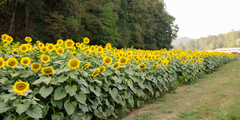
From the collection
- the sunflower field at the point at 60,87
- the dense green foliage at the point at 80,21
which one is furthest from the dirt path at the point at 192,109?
the dense green foliage at the point at 80,21

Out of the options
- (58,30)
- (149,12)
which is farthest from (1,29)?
(149,12)

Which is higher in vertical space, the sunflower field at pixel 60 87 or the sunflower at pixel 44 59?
the sunflower at pixel 44 59

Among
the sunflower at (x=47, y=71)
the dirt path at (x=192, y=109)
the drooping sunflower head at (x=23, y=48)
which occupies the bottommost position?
the dirt path at (x=192, y=109)

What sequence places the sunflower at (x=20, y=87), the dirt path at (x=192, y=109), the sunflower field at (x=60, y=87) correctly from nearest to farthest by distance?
the sunflower at (x=20, y=87) < the sunflower field at (x=60, y=87) < the dirt path at (x=192, y=109)

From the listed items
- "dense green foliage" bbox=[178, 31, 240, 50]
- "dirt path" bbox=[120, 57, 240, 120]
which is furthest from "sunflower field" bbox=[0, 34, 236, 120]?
"dense green foliage" bbox=[178, 31, 240, 50]

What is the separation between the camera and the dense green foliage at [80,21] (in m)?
14.4

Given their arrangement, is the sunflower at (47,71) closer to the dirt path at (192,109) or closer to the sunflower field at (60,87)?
the sunflower field at (60,87)

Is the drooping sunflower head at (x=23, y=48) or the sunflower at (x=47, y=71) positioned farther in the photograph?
the drooping sunflower head at (x=23, y=48)

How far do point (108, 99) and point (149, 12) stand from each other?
3750cm

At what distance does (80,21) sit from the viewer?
19.0m

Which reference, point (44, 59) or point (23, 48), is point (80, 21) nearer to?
point (23, 48)

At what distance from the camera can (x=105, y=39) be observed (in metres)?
22.4

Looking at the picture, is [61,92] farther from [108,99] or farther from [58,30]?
[58,30]

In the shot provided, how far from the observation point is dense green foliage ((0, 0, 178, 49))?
14375 millimetres
